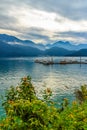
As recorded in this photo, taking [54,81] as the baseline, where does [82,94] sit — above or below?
above

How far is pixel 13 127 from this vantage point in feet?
37.5

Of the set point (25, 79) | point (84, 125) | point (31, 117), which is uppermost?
point (25, 79)

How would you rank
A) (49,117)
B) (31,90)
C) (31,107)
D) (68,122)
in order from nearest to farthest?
(31,107), (49,117), (68,122), (31,90)

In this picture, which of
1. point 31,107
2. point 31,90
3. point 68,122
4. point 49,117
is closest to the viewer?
point 31,107

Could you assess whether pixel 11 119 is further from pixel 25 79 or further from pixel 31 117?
pixel 25 79

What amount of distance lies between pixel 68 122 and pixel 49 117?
63.2 inches

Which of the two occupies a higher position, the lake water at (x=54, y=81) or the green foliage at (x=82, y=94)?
the green foliage at (x=82, y=94)

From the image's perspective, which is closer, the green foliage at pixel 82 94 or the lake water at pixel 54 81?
the green foliage at pixel 82 94

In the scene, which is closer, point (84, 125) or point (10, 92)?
point (84, 125)

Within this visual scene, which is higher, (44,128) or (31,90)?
(31,90)

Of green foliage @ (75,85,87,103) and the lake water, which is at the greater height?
green foliage @ (75,85,87,103)

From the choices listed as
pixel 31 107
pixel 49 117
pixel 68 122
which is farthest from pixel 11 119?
pixel 68 122

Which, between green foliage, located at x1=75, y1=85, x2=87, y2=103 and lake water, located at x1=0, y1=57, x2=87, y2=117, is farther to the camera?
lake water, located at x1=0, y1=57, x2=87, y2=117

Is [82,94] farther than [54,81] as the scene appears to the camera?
No
